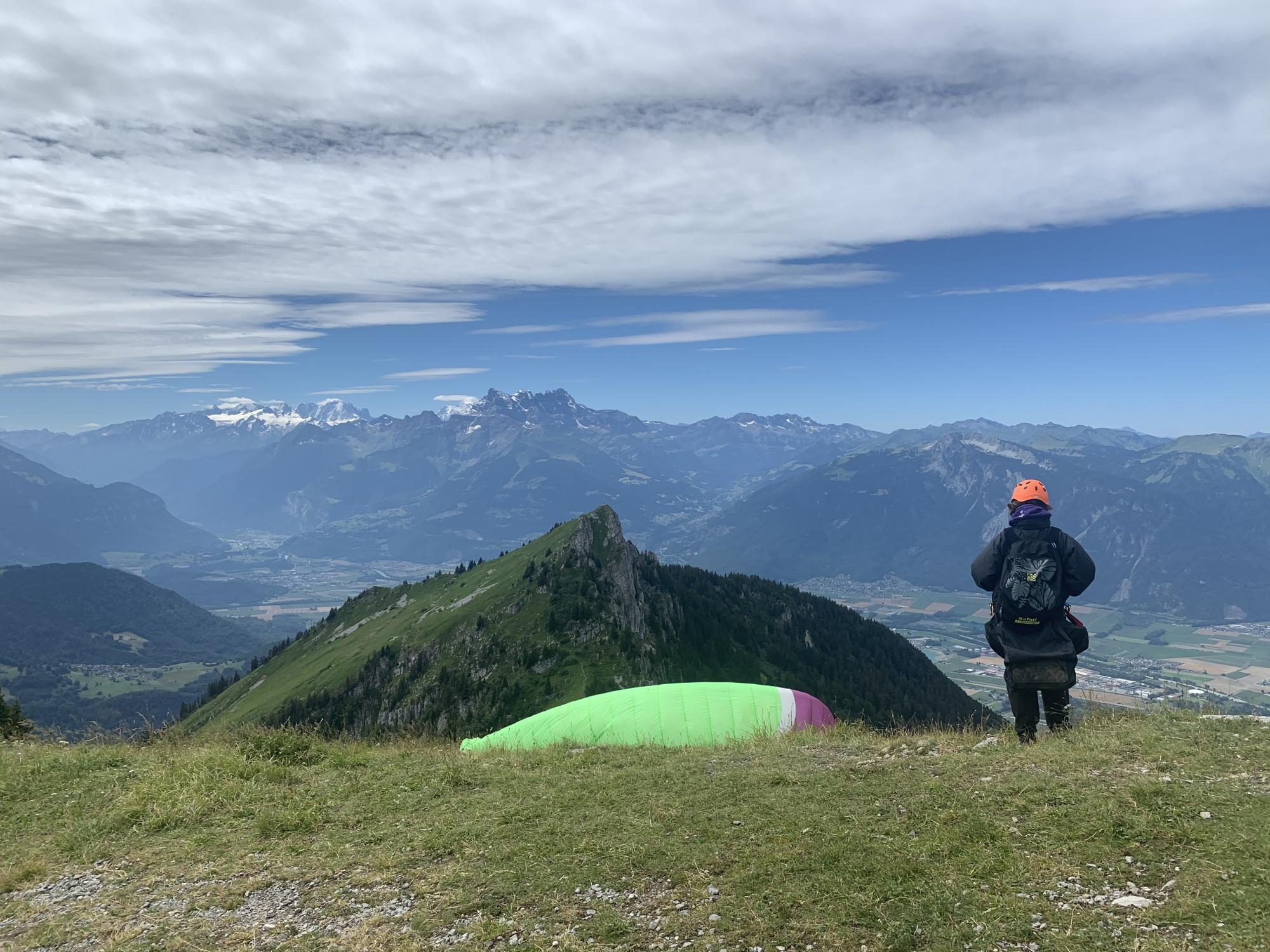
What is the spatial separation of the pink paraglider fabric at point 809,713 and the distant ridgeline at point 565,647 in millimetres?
69282

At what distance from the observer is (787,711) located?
19844 millimetres

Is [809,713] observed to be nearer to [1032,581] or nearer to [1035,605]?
[1035,605]

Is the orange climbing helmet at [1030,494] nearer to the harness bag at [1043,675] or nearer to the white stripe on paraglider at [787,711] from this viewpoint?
the harness bag at [1043,675]

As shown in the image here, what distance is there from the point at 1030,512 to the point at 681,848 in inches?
357

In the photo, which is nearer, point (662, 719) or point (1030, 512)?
point (1030, 512)

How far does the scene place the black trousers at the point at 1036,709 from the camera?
12359mm

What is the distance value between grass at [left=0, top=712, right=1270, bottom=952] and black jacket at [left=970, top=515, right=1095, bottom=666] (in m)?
1.66

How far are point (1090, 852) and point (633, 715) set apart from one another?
12774mm

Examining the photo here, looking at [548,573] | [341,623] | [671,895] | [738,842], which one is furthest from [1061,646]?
[341,623]

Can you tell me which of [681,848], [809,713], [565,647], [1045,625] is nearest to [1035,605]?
[1045,625]

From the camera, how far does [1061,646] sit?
11938 millimetres

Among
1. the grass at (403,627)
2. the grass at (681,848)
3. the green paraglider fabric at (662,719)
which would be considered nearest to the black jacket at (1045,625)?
the grass at (681,848)

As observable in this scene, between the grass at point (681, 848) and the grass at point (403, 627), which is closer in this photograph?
the grass at point (681, 848)

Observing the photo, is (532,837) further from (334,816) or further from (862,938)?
(862,938)
